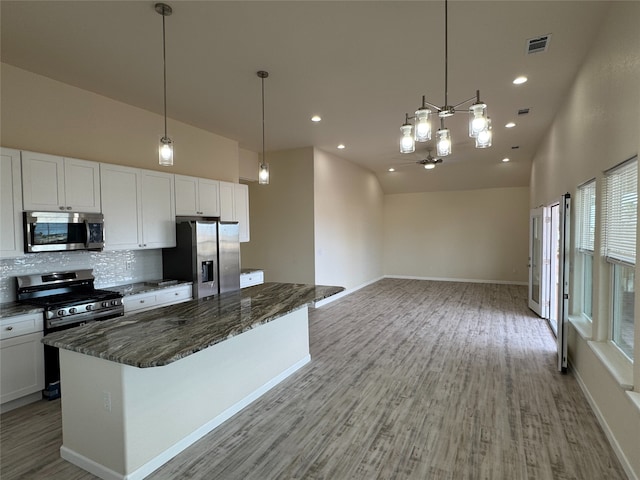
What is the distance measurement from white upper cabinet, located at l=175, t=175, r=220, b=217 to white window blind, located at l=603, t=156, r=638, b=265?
4.76 metres

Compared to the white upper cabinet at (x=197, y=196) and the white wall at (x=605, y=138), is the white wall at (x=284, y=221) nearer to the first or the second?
the white upper cabinet at (x=197, y=196)

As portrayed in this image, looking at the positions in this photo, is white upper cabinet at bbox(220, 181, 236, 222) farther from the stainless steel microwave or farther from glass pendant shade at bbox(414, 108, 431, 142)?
glass pendant shade at bbox(414, 108, 431, 142)

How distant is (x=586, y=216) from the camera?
3.66 metres

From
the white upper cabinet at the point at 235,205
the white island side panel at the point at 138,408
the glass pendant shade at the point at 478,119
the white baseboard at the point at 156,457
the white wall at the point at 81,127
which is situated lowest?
the white baseboard at the point at 156,457

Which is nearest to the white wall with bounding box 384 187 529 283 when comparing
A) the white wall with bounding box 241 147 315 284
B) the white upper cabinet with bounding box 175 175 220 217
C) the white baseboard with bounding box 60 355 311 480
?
the white wall with bounding box 241 147 315 284

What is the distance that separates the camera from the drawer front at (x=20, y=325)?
9.61 ft

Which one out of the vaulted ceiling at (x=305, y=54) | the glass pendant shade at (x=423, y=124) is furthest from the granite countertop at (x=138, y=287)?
the glass pendant shade at (x=423, y=124)

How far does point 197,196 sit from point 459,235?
8.15 meters

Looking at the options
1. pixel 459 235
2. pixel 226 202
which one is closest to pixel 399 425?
pixel 226 202

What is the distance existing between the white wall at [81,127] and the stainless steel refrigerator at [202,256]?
103 centimetres

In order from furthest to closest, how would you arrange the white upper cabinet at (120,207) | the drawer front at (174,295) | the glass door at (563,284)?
the drawer front at (174,295) → the white upper cabinet at (120,207) → the glass door at (563,284)

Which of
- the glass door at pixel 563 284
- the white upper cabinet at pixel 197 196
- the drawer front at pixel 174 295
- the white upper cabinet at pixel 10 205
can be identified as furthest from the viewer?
the white upper cabinet at pixel 197 196

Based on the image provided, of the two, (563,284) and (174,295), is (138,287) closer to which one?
(174,295)

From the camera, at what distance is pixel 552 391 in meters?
3.42
